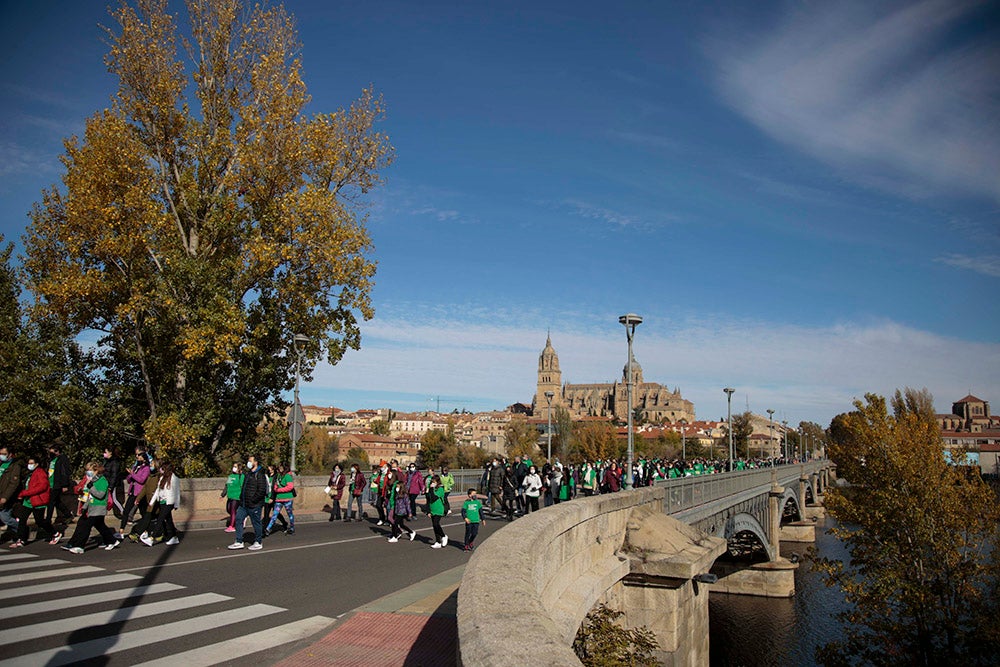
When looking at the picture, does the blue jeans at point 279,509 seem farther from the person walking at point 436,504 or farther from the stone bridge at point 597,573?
the stone bridge at point 597,573

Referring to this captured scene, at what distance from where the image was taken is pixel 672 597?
37.9 ft

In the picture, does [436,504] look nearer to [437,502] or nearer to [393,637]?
[437,502]

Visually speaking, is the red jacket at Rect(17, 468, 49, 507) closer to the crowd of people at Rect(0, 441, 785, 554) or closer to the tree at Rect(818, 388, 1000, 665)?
the crowd of people at Rect(0, 441, 785, 554)

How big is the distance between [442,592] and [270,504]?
869cm

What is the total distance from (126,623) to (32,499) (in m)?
6.48

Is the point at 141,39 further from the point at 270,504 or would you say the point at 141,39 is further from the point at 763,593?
the point at 763,593

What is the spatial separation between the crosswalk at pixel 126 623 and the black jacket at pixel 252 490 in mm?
3439

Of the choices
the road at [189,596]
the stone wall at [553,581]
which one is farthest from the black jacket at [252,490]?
the stone wall at [553,581]

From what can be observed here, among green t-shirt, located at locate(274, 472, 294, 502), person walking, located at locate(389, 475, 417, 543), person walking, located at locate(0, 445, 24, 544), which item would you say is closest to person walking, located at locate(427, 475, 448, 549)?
person walking, located at locate(389, 475, 417, 543)

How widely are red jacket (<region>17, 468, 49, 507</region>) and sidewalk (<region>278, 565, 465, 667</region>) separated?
7311 mm

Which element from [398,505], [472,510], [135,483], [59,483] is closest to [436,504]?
[472,510]

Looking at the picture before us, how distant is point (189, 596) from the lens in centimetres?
878

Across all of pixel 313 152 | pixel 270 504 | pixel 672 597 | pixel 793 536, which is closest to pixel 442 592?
pixel 672 597

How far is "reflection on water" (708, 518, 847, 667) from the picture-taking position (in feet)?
85.1
